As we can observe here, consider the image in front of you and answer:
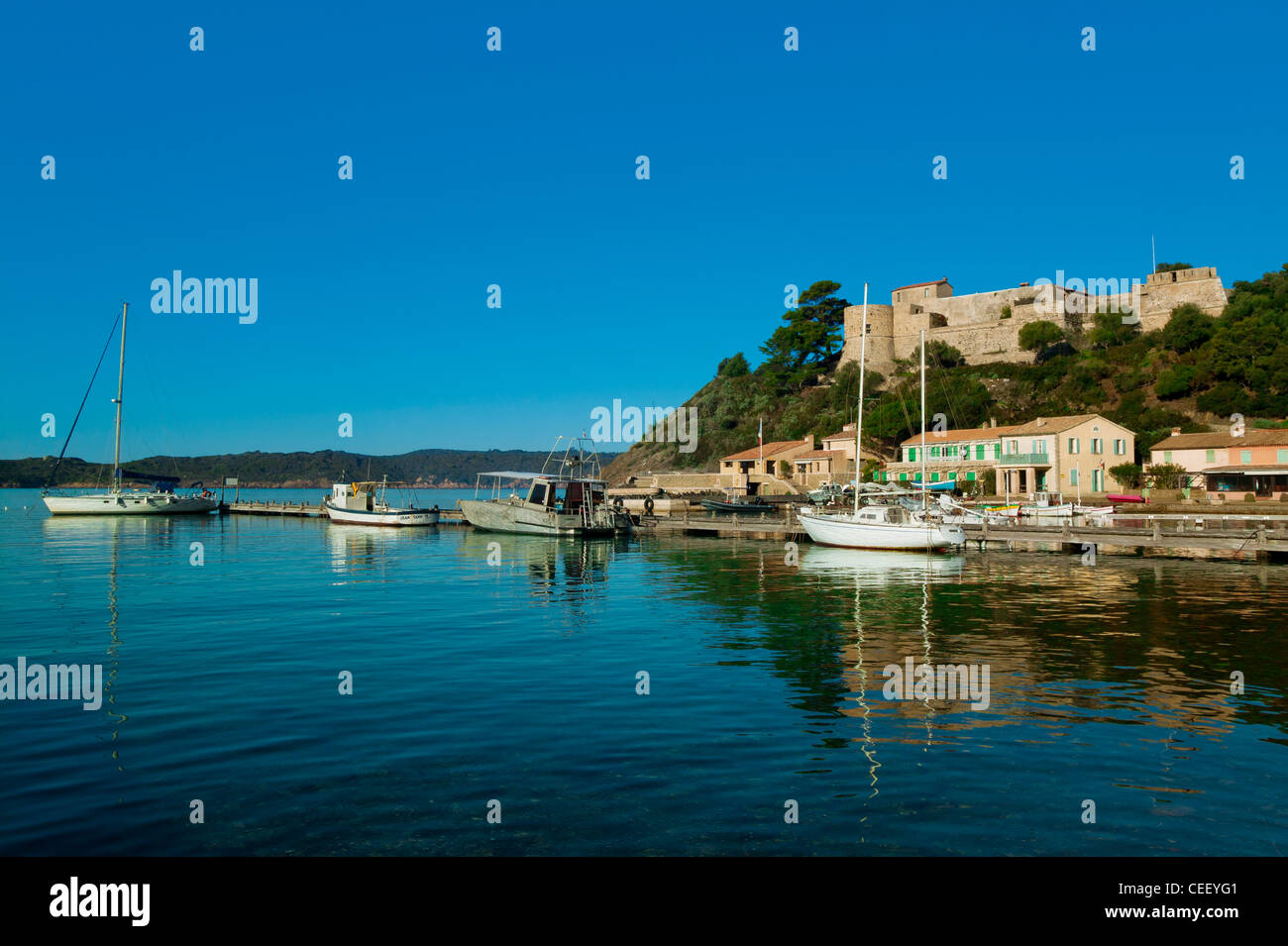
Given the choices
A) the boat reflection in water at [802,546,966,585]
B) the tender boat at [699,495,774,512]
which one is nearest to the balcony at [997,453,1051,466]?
the tender boat at [699,495,774,512]

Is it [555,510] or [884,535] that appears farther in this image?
[555,510]

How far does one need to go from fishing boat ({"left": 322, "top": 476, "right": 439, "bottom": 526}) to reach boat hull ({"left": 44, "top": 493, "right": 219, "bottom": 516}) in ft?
58.1

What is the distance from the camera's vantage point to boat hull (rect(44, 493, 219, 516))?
8706 cm

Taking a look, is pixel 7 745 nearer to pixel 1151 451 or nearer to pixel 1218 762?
pixel 1218 762

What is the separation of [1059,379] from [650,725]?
312 feet

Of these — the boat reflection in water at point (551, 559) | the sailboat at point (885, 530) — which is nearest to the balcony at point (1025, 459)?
the sailboat at point (885, 530)

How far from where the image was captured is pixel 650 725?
14.3 meters

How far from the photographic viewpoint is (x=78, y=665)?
18703 mm

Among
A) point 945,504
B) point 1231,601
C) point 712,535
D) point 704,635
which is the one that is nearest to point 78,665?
point 704,635

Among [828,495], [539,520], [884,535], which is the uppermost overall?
[828,495]

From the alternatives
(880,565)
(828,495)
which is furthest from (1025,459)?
(880,565)

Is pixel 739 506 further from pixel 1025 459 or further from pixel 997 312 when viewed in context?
pixel 997 312

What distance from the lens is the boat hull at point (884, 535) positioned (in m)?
44.5
